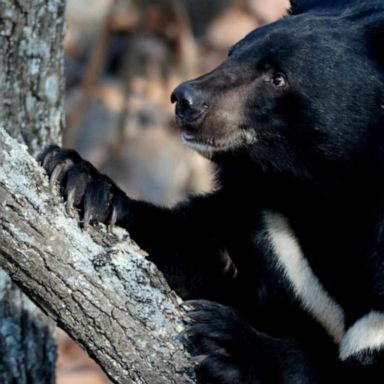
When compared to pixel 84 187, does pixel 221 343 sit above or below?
below

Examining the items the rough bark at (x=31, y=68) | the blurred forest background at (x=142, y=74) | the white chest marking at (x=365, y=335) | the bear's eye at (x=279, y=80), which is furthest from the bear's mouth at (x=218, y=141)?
the blurred forest background at (x=142, y=74)

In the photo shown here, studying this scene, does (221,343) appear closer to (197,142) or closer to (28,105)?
(197,142)

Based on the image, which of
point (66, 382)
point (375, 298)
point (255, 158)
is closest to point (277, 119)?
point (255, 158)

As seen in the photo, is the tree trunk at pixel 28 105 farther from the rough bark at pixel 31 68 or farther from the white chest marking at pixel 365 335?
the white chest marking at pixel 365 335

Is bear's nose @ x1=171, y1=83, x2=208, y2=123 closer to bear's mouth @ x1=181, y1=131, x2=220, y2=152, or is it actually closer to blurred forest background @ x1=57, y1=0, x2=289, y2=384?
bear's mouth @ x1=181, y1=131, x2=220, y2=152

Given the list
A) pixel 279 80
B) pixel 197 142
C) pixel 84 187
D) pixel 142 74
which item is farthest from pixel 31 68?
pixel 142 74

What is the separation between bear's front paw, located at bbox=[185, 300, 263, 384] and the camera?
4086 mm

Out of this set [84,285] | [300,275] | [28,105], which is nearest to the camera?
[84,285]

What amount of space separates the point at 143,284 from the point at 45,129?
4.13 ft

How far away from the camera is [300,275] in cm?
484

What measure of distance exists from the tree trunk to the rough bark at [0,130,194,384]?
1.01 m

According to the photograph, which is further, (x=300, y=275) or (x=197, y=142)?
(x=300, y=275)

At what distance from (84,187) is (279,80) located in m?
0.75

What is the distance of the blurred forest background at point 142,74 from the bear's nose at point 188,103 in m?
6.64
